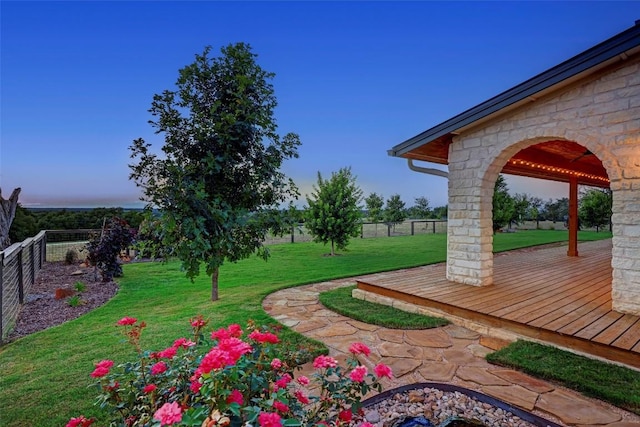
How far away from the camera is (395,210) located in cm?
2439

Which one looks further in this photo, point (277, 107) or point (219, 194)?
point (277, 107)

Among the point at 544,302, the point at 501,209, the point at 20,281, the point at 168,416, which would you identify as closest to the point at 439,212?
the point at 501,209

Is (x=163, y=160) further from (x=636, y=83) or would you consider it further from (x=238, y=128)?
(x=636, y=83)

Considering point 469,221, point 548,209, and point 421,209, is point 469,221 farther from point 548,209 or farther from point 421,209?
point 548,209

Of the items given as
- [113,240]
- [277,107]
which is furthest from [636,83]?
[113,240]

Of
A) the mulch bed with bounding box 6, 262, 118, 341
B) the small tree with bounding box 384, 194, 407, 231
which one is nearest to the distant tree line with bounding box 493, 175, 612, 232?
the small tree with bounding box 384, 194, 407, 231

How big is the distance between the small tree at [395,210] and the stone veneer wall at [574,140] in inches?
755

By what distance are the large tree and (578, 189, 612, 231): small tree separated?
18856 mm

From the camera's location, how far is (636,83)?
347 centimetres

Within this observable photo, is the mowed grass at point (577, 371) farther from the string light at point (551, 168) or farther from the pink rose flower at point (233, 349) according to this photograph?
the string light at point (551, 168)

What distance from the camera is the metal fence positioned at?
4.04m

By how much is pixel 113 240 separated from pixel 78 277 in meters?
1.74

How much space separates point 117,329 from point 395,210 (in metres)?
22.1

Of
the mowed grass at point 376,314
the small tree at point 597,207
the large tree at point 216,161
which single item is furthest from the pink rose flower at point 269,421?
the small tree at point 597,207
